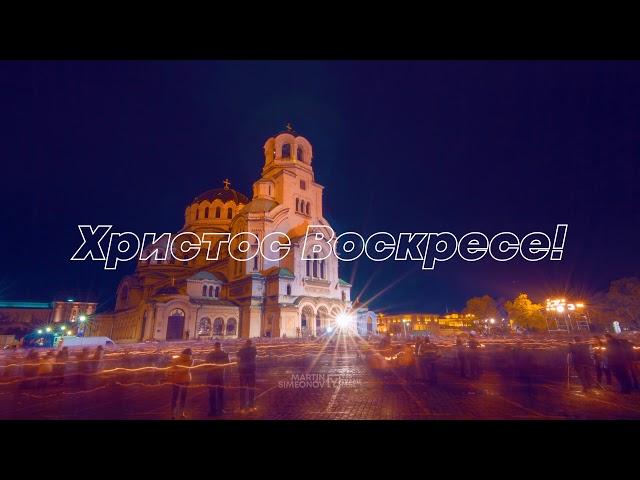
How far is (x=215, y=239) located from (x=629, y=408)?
49186 millimetres

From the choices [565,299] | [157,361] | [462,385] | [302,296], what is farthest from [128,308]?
[565,299]

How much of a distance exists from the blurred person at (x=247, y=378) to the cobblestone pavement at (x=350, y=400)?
29 centimetres

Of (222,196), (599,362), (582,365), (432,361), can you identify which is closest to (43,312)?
(222,196)

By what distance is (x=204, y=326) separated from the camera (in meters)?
38.1

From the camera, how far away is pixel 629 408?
8.12 m

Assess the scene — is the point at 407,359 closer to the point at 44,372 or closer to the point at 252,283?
the point at 44,372

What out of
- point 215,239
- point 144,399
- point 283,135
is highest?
point 283,135

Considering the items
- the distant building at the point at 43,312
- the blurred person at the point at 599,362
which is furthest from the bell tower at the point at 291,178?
the blurred person at the point at 599,362

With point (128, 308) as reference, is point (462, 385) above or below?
below

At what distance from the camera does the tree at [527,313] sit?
179 ft

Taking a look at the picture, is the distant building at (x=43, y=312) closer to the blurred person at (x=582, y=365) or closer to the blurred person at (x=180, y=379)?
the blurred person at (x=180, y=379)

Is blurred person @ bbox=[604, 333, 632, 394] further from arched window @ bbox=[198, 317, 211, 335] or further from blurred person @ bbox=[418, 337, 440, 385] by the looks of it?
arched window @ bbox=[198, 317, 211, 335]
